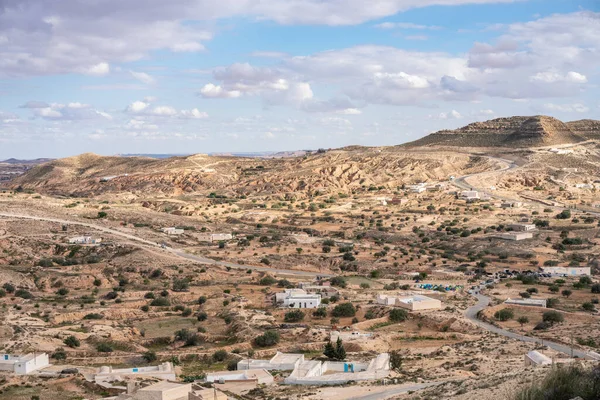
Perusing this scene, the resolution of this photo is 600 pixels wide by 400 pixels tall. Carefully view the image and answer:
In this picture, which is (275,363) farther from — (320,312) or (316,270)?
(316,270)

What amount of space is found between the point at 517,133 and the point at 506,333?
354 feet

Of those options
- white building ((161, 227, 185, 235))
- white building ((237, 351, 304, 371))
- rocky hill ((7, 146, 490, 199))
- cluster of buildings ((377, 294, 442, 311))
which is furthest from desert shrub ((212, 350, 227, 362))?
rocky hill ((7, 146, 490, 199))

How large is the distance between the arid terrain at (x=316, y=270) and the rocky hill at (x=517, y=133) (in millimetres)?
11992

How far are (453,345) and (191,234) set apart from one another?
135ft

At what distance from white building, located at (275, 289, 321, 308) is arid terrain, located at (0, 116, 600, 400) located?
0.75 m

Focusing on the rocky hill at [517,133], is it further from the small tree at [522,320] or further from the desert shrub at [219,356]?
the desert shrub at [219,356]

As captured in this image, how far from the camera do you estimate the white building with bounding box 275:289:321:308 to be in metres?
45.3

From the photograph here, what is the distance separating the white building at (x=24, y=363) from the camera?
31906mm

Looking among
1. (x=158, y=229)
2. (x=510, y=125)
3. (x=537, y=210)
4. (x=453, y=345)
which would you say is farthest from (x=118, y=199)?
(x=510, y=125)

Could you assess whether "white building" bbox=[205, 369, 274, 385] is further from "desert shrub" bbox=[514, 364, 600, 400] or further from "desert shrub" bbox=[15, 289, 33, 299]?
"desert shrub" bbox=[15, 289, 33, 299]

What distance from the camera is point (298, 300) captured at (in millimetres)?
45594

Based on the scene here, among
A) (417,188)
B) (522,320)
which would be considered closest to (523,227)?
(417,188)

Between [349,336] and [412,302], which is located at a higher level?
[412,302]

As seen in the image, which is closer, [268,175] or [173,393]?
[173,393]
